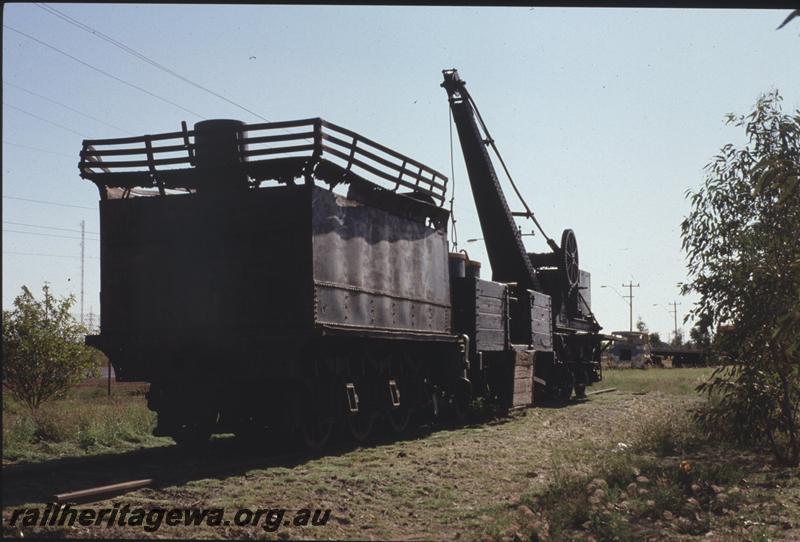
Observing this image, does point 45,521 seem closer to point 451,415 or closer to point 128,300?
point 128,300

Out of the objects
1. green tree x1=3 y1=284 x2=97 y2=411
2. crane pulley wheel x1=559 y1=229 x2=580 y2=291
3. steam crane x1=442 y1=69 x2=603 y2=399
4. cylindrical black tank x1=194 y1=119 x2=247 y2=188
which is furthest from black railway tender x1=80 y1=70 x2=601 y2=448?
green tree x1=3 y1=284 x2=97 y2=411

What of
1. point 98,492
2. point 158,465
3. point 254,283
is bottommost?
point 158,465

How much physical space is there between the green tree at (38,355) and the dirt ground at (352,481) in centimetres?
1195

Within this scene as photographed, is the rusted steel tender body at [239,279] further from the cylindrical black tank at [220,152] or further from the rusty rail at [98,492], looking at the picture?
the rusty rail at [98,492]

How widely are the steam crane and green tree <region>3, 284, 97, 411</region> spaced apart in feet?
39.6

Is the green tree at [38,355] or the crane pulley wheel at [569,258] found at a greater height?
the crane pulley wheel at [569,258]

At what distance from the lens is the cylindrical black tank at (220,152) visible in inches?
447

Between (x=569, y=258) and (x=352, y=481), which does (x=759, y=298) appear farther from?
(x=569, y=258)

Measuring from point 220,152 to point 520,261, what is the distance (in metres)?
10.3

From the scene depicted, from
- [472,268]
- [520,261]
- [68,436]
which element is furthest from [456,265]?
[68,436]

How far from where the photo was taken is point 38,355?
23.1 meters

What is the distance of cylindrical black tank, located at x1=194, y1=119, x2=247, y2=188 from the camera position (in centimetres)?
1136

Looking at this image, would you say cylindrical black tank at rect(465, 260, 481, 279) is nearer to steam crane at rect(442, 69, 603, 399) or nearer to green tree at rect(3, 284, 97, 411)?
steam crane at rect(442, 69, 603, 399)

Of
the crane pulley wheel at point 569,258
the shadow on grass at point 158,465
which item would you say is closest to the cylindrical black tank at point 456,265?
the shadow on grass at point 158,465
